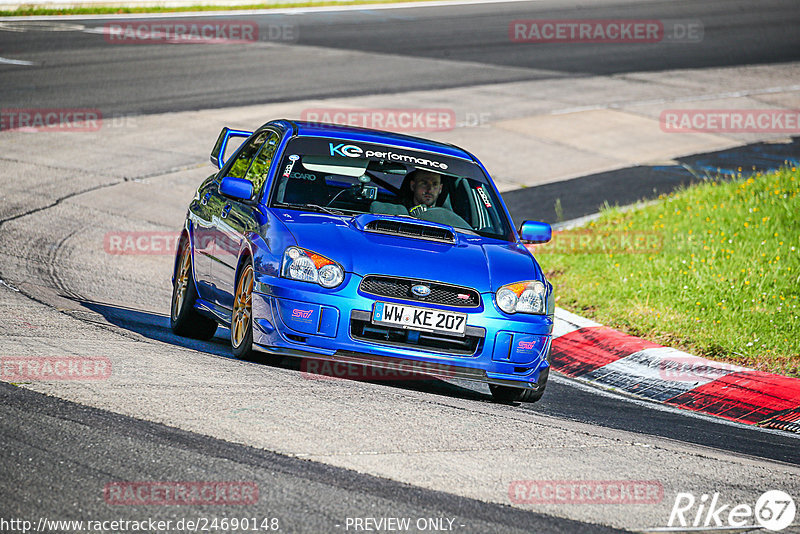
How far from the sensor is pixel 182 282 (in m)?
8.48

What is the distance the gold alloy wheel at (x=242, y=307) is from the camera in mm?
6898

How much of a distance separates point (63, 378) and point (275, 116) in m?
12.4

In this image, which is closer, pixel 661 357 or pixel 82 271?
pixel 661 357

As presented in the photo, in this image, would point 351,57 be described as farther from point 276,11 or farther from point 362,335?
point 362,335

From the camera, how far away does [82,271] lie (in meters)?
10.2

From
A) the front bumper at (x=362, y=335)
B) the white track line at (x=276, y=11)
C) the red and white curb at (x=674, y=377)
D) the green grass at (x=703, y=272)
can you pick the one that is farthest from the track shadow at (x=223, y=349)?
the white track line at (x=276, y=11)

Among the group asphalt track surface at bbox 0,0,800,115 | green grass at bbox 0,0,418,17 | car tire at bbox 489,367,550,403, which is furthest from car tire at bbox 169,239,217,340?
green grass at bbox 0,0,418,17

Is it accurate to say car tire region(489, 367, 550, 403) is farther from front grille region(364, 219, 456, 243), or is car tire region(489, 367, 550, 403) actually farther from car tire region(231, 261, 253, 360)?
car tire region(231, 261, 253, 360)

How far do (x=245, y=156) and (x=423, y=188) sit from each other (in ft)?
5.09

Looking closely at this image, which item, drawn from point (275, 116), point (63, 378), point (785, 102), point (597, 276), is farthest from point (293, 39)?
point (63, 378)

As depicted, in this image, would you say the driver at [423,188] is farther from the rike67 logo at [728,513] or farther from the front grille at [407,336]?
the rike67 logo at [728,513]

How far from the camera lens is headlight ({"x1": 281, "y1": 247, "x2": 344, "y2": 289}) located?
21.6 ft

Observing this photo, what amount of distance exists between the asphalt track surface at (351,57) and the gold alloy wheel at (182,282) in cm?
998

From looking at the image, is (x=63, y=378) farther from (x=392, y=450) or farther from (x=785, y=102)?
(x=785, y=102)
